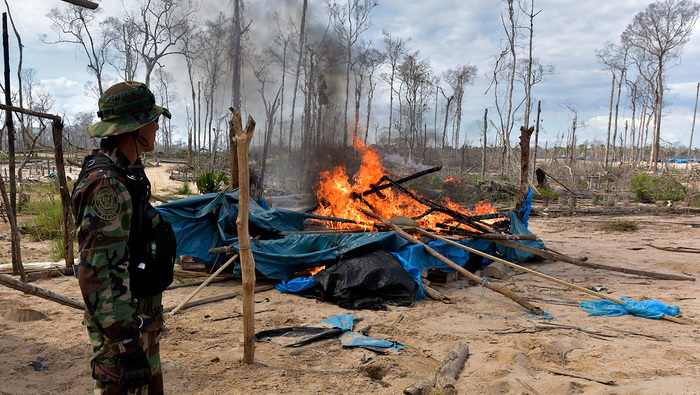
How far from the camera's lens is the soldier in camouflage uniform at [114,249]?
5.81 ft

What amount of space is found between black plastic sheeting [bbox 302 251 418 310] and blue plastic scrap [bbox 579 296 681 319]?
2228 mm

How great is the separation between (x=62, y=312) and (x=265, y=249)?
2638mm

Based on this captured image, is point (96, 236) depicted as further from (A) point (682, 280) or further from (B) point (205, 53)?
(B) point (205, 53)

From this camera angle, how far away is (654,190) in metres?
17.9

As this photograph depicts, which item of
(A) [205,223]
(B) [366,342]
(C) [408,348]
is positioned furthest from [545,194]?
(B) [366,342]

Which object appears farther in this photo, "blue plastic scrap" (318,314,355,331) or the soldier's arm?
"blue plastic scrap" (318,314,355,331)

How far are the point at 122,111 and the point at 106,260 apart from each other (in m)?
0.77

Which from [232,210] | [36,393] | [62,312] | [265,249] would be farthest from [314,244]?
[36,393]

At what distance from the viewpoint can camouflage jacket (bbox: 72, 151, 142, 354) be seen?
1766 mm

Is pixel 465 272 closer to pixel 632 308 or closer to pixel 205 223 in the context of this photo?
pixel 632 308

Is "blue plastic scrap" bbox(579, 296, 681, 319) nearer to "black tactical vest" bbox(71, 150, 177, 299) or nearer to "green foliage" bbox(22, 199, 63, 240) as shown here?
"black tactical vest" bbox(71, 150, 177, 299)

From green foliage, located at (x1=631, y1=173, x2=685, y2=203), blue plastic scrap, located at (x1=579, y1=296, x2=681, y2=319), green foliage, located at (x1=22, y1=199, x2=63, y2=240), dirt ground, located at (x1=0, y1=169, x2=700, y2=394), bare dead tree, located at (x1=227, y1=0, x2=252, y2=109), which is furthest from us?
green foliage, located at (x1=631, y1=173, x2=685, y2=203)

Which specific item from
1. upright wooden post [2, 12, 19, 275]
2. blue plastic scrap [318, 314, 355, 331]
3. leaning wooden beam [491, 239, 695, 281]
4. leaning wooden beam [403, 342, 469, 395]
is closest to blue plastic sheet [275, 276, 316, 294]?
blue plastic scrap [318, 314, 355, 331]

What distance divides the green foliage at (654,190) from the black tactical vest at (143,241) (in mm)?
20786
